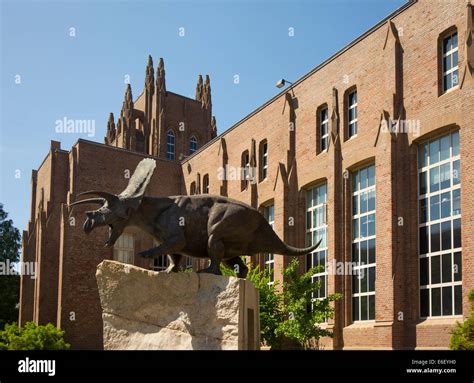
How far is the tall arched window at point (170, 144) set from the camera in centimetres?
5706

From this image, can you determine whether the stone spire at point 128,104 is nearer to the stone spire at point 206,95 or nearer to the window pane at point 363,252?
the stone spire at point 206,95

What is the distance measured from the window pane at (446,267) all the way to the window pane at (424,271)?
0.73 metres

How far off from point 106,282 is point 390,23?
1614 centimetres

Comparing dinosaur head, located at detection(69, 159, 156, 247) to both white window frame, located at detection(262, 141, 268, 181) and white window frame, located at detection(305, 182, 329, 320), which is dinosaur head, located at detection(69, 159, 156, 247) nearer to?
white window frame, located at detection(305, 182, 329, 320)

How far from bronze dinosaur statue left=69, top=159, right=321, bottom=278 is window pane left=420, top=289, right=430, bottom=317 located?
11654mm

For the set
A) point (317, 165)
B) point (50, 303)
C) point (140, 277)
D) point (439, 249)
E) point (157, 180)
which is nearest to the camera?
point (140, 277)

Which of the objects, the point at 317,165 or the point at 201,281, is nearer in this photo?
the point at 201,281

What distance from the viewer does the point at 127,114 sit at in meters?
60.8

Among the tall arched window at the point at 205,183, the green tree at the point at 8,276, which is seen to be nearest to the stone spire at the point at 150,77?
the green tree at the point at 8,276

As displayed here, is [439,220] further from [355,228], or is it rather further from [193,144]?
[193,144]

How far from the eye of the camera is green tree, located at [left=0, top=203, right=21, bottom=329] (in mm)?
47875

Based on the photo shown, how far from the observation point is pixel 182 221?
10.0 m

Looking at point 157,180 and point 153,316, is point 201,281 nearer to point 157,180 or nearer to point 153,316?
point 153,316
